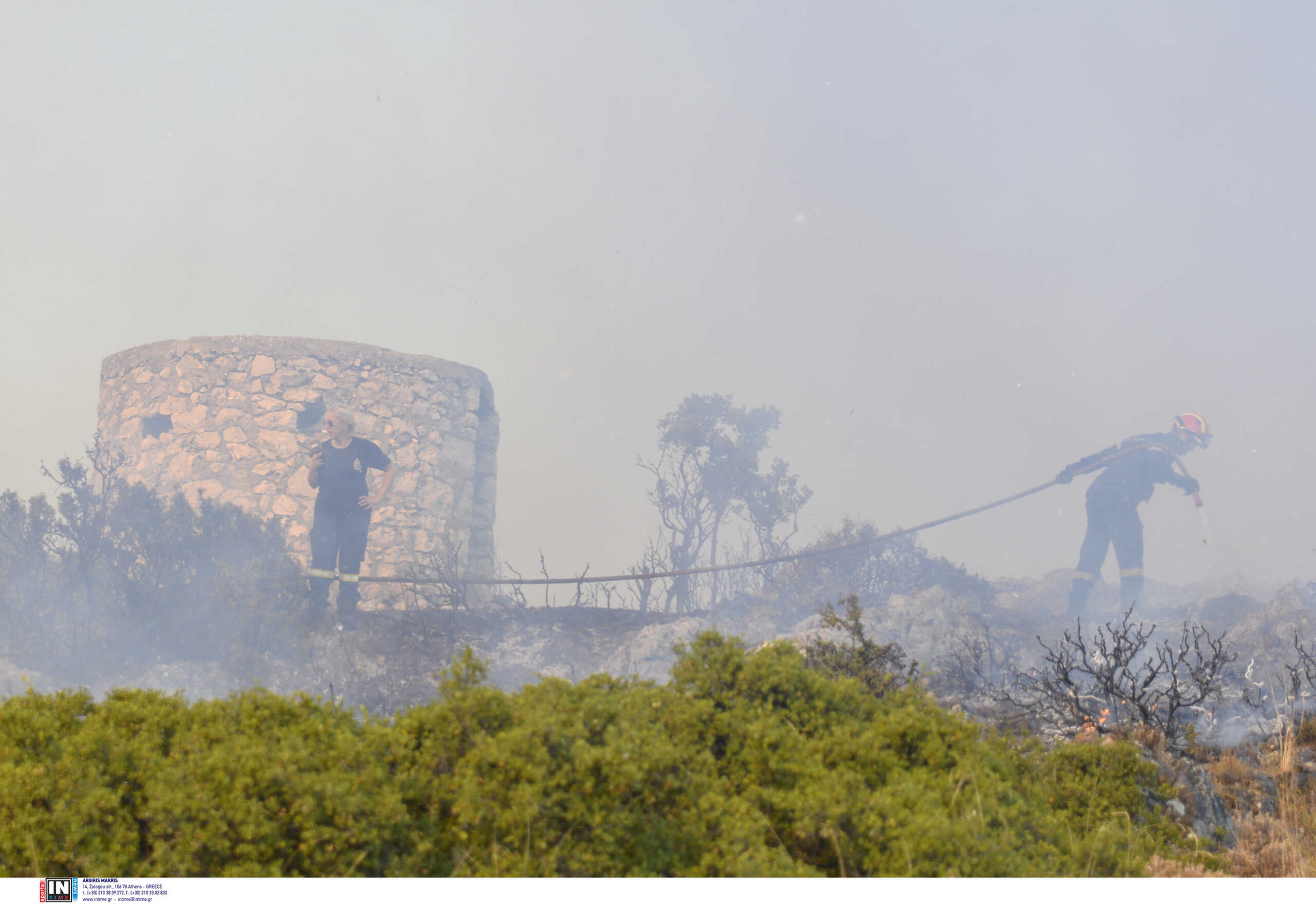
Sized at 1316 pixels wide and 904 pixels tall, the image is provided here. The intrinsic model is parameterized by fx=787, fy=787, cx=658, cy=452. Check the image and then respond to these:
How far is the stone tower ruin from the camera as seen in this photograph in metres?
9.83

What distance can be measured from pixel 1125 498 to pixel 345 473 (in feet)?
32.5

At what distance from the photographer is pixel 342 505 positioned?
356 inches

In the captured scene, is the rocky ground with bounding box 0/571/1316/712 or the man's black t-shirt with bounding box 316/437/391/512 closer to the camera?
the rocky ground with bounding box 0/571/1316/712

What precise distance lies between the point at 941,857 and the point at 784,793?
0.45m

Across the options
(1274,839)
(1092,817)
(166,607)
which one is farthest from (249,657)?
(1274,839)

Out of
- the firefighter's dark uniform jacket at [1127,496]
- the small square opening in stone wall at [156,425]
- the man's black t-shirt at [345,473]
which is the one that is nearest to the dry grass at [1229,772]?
the firefighter's dark uniform jacket at [1127,496]

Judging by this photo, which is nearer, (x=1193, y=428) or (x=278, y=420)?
(x=278, y=420)

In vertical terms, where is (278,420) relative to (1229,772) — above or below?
above

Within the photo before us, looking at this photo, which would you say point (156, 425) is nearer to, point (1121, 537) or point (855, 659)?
point (855, 659)

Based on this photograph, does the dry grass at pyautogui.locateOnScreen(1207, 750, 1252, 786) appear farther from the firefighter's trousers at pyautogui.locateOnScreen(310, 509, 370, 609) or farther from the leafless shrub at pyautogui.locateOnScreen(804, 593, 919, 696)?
the firefighter's trousers at pyautogui.locateOnScreen(310, 509, 370, 609)

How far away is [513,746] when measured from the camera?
2029 millimetres
